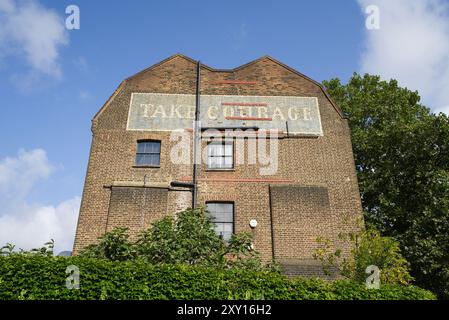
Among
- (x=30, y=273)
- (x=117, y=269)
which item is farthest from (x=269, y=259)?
(x=30, y=273)

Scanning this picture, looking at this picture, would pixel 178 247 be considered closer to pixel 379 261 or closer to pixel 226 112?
pixel 379 261

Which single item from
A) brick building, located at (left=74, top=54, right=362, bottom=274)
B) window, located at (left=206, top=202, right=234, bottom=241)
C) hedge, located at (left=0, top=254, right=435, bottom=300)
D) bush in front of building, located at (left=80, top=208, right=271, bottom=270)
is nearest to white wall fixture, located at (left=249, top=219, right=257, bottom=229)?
brick building, located at (left=74, top=54, right=362, bottom=274)

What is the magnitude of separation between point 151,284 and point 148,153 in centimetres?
849

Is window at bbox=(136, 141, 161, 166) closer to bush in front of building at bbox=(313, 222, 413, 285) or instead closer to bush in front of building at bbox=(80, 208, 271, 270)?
bush in front of building at bbox=(80, 208, 271, 270)

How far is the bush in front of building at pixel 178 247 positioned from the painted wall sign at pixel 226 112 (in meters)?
6.40

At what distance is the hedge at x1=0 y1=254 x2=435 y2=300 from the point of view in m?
7.89

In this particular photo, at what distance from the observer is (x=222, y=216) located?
1481 centimetres

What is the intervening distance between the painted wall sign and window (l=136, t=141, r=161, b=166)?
2.19 feet

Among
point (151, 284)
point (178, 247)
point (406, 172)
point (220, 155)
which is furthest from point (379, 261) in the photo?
point (406, 172)

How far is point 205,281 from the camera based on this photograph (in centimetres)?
820

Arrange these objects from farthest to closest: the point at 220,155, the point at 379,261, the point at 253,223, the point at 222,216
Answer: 1. the point at 220,155
2. the point at 222,216
3. the point at 253,223
4. the point at 379,261

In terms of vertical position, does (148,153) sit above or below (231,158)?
above

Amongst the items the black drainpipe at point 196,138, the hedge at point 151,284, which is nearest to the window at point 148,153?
the black drainpipe at point 196,138

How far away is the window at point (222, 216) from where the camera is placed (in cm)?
1455
